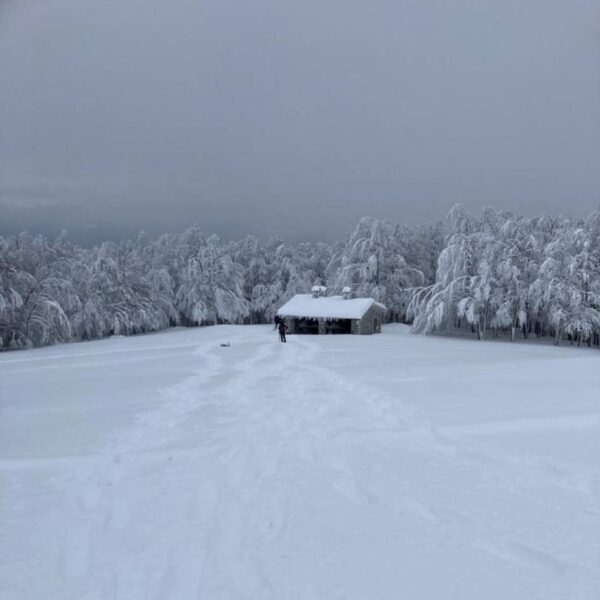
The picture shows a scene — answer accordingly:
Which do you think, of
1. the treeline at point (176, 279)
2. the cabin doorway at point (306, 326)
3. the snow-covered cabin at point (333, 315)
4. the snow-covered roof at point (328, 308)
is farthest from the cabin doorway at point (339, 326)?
the treeline at point (176, 279)

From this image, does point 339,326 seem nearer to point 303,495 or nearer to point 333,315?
point 333,315

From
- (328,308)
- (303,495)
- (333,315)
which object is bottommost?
(333,315)

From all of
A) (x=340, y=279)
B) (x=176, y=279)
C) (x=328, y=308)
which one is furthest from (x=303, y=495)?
(x=176, y=279)

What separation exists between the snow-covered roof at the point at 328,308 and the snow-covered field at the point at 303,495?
25.6 m

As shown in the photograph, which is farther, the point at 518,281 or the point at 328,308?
the point at 328,308

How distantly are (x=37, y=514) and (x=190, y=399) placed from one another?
246 inches

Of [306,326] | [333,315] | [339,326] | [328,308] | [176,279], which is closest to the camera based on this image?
[333,315]

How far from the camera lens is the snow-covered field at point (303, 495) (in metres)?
3.88

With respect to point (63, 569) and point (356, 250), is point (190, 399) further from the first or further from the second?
point (356, 250)

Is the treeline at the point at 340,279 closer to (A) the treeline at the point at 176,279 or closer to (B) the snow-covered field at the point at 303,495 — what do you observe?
(A) the treeline at the point at 176,279

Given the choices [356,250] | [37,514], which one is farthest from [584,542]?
[356,250]

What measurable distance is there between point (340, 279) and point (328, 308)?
8122mm

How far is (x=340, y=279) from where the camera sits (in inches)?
1826

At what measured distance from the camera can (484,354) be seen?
23.0m
